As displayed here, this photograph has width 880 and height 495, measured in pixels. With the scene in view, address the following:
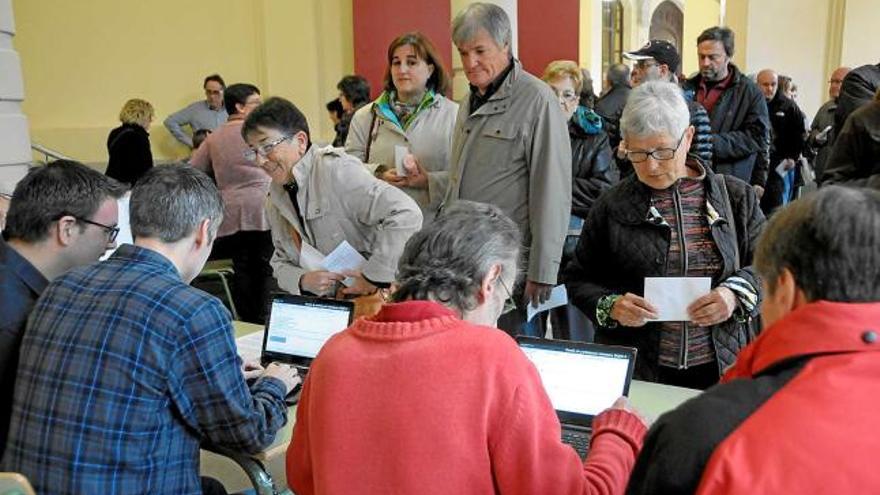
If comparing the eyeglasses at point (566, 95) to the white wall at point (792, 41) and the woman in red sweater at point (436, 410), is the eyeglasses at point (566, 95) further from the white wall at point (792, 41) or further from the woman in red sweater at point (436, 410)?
the white wall at point (792, 41)

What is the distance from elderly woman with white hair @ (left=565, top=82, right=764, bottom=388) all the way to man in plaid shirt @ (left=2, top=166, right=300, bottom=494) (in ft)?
3.51

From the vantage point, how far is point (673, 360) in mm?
2172

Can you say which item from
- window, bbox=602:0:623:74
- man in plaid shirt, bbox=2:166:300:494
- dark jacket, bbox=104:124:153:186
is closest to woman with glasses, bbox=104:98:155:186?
dark jacket, bbox=104:124:153:186

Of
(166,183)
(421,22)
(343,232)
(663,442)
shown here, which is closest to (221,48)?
(421,22)

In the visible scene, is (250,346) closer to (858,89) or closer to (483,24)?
(483,24)

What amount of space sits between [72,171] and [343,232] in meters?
0.93

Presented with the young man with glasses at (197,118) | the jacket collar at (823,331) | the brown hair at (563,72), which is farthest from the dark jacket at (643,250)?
the young man with glasses at (197,118)

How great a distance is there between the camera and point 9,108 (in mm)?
4949

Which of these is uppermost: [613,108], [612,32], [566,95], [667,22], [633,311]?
[667,22]

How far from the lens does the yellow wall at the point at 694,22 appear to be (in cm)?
1540

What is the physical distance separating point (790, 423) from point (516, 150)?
6.69 feet

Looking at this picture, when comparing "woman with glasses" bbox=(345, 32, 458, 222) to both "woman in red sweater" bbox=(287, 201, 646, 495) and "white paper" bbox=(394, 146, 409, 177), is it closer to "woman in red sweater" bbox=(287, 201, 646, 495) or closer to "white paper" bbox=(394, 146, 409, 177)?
"white paper" bbox=(394, 146, 409, 177)

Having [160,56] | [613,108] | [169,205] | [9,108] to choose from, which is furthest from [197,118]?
[169,205]

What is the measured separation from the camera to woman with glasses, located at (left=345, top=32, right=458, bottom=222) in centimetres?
319
